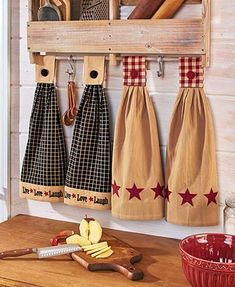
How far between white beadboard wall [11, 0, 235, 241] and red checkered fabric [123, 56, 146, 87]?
0.09 ft

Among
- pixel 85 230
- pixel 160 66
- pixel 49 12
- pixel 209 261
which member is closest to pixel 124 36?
pixel 160 66

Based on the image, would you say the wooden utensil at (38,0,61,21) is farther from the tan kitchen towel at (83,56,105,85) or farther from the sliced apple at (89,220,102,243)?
the sliced apple at (89,220,102,243)

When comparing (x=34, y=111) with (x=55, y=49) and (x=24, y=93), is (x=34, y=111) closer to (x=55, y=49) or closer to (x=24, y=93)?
(x=24, y=93)

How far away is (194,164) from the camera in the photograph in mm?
1424

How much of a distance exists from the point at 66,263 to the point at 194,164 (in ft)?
1.41

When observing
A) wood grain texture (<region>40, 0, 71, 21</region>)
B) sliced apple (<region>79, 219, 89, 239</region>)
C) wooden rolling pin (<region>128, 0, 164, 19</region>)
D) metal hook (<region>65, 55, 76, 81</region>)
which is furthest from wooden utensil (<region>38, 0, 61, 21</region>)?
sliced apple (<region>79, 219, 89, 239</region>)

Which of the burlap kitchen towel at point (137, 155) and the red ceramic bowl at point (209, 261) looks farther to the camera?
the burlap kitchen towel at point (137, 155)

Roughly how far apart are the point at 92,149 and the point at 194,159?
30 centimetres

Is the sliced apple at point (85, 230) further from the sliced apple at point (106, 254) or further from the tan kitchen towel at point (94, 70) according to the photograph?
the tan kitchen towel at point (94, 70)

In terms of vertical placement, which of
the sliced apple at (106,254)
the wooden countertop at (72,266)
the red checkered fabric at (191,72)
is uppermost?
the red checkered fabric at (191,72)

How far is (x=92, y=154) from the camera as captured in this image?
153cm

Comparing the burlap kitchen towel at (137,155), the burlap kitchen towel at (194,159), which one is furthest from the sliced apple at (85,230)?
the burlap kitchen towel at (194,159)

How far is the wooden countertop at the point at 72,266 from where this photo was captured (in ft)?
3.98

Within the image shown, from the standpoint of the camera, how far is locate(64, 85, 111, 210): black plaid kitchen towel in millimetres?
1513
